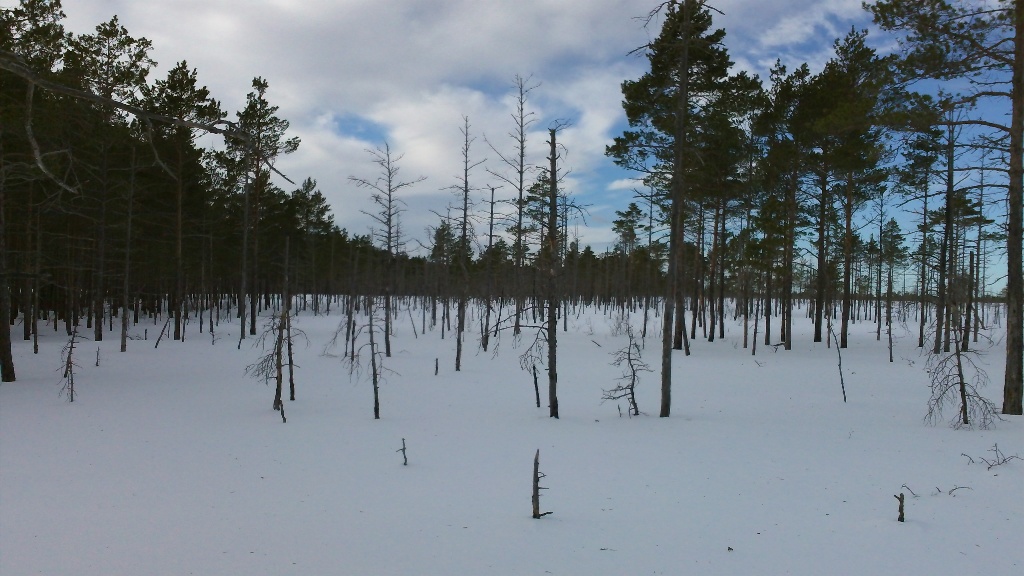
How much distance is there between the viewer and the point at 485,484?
308 inches

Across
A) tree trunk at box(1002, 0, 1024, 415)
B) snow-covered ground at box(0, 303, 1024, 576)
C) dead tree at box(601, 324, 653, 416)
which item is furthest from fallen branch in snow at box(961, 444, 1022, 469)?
dead tree at box(601, 324, 653, 416)

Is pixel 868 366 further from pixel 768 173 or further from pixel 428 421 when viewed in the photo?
pixel 428 421

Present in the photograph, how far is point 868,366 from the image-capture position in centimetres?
2106

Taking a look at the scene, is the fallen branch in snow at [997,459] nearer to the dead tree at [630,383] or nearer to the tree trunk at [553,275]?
the dead tree at [630,383]

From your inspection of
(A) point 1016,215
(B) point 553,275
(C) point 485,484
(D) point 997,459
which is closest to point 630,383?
(B) point 553,275

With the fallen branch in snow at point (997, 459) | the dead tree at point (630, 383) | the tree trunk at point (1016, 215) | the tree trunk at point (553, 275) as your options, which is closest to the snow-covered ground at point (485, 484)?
the fallen branch in snow at point (997, 459)

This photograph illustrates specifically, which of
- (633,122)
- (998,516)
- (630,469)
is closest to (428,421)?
(630,469)

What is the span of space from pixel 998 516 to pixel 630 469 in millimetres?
4299

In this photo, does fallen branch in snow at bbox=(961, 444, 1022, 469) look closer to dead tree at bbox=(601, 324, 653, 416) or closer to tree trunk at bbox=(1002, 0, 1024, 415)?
tree trunk at bbox=(1002, 0, 1024, 415)

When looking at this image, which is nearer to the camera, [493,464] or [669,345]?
[493,464]

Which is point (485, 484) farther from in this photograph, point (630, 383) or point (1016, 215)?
point (1016, 215)

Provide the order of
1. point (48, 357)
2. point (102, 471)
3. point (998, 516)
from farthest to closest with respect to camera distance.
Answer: point (48, 357) → point (102, 471) → point (998, 516)

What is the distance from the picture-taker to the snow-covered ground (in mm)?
5395

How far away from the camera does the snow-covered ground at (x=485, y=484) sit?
5.39m
